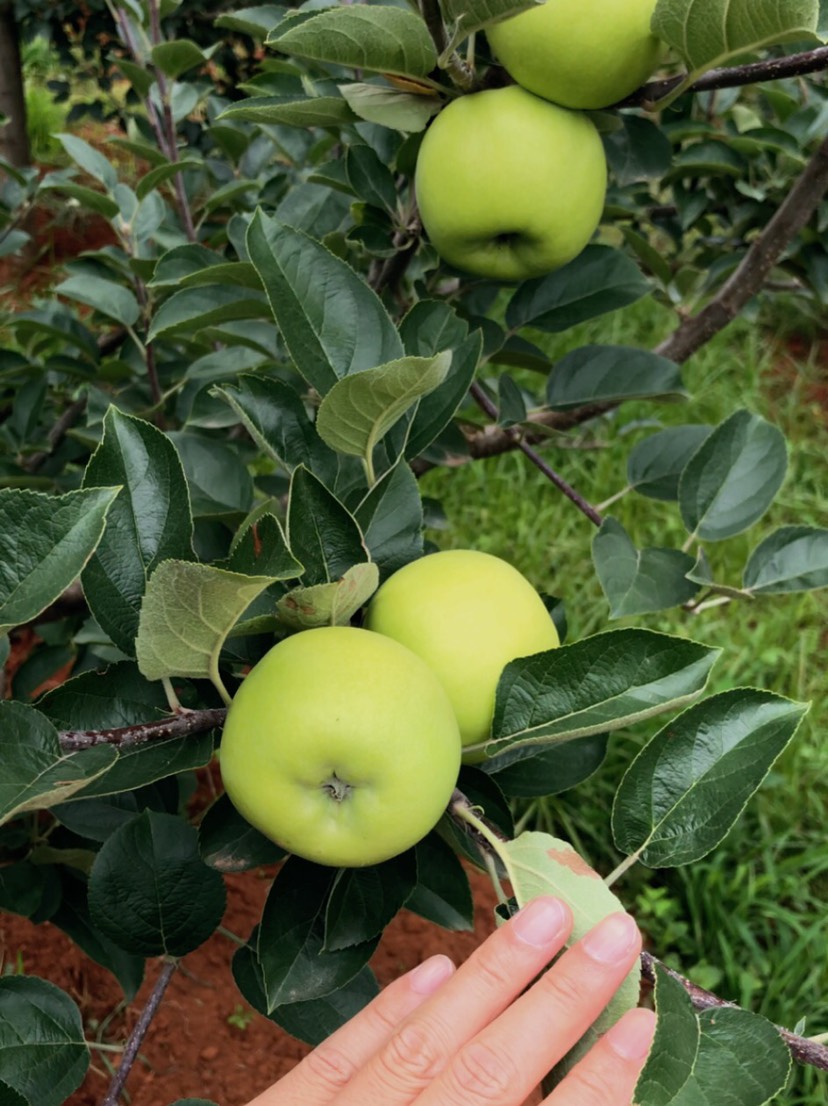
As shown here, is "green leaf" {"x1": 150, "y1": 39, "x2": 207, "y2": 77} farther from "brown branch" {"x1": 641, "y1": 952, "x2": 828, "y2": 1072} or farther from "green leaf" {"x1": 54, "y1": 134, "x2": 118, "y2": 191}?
"brown branch" {"x1": 641, "y1": 952, "x2": 828, "y2": 1072}

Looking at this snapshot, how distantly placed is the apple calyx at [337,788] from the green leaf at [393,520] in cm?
20

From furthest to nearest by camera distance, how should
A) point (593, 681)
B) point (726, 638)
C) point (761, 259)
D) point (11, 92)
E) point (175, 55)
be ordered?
point (11, 92), point (726, 638), point (175, 55), point (761, 259), point (593, 681)

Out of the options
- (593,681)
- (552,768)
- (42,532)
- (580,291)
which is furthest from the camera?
(580,291)

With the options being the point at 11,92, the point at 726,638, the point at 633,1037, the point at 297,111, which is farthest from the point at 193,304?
the point at 11,92

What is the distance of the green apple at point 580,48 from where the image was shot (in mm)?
759

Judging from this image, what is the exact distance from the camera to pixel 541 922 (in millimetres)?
603

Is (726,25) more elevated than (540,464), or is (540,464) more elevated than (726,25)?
(726,25)

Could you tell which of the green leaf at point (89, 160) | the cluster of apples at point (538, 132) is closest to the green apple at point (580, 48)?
the cluster of apples at point (538, 132)

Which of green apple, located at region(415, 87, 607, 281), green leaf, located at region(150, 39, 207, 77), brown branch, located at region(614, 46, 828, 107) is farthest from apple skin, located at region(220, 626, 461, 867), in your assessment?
green leaf, located at region(150, 39, 207, 77)

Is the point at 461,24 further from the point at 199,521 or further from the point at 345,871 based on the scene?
the point at 345,871

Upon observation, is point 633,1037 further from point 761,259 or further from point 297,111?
point 761,259

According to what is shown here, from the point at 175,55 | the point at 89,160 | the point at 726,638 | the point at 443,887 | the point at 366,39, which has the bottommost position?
the point at 726,638

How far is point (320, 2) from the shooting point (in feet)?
3.83

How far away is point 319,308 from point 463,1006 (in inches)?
19.4
